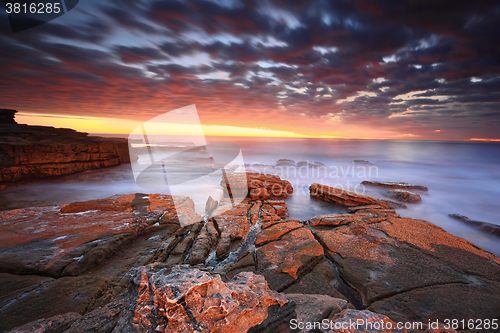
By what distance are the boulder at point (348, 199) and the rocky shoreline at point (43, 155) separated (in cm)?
1660

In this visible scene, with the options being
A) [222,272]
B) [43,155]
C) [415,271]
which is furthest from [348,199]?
[43,155]

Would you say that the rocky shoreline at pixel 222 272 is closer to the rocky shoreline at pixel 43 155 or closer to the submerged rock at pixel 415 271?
the submerged rock at pixel 415 271

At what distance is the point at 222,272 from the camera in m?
2.72

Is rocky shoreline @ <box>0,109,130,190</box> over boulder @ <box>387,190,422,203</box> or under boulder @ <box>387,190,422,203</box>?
over

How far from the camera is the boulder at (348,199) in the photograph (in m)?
8.89

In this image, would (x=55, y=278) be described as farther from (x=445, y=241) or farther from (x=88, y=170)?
(x=88, y=170)

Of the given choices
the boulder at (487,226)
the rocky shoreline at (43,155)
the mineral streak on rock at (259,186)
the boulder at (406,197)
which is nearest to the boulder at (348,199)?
the boulder at (406,197)

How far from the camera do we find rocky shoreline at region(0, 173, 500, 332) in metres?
1.79

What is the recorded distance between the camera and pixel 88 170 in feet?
41.0

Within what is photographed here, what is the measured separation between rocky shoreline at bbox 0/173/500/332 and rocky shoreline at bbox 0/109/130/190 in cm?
734

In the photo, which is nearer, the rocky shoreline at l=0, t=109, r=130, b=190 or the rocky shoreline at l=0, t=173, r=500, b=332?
the rocky shoreline at l=0, t=173, r=500, b=332

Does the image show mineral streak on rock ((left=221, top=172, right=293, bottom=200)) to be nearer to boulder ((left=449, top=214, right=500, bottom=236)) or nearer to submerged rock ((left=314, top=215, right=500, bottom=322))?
submerged rock ((left=314, top=215, right=500, bottom=322))

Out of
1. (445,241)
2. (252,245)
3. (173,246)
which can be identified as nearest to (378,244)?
(445,241)

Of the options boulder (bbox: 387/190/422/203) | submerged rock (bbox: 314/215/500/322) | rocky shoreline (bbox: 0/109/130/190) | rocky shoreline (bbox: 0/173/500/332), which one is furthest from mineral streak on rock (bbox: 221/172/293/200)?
rocky shoreline (bbox: 0/109/130/190)
